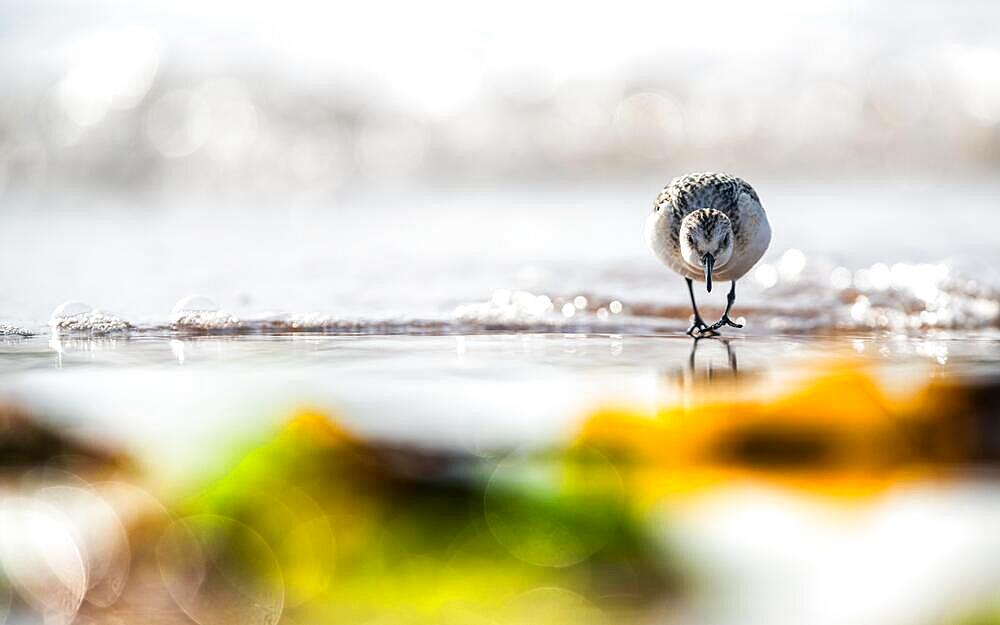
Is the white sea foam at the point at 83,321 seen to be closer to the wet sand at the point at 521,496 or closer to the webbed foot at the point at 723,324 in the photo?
the wet sand at the point at 521,496

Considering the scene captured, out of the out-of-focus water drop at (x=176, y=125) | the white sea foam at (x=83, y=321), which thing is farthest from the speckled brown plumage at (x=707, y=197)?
the out-of-focus water drop at (x=176, y=125)

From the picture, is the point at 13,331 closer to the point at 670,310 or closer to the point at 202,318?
the point at 202,318

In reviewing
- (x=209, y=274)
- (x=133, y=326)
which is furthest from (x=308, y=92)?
(x=133, y=326)

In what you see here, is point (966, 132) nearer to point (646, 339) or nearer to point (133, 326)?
point (646, 339)

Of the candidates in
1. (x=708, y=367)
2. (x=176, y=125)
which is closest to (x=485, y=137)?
(x=176, y=125)

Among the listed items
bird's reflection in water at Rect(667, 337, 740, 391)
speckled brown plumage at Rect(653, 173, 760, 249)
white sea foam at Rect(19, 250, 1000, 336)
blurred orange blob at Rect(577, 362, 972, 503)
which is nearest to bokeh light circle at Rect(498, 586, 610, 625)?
blurred orange blob at Rect(577, 362, 972, 503)

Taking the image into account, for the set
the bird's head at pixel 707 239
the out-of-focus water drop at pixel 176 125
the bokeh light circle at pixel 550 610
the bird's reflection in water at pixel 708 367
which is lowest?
the bokeh light circle at pixel 550 610

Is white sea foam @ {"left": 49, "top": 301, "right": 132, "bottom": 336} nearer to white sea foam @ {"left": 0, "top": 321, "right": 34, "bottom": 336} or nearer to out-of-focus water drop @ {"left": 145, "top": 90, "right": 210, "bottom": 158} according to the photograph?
white sea foam @ {"left": 0, "top": 321, "right": 34, "bottom": 336}
